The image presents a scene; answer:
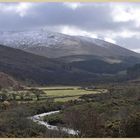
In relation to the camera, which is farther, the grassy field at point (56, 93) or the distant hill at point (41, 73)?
the distant hill at point (41, 73)

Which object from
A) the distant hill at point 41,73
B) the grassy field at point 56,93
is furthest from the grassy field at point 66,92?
the distant hill at point 41,73

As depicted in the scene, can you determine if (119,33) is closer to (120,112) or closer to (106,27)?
(106,27)

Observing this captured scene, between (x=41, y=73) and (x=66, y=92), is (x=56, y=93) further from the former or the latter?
(x=41, y=73)

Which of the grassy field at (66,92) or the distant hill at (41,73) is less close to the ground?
the distant hill at (41,73)

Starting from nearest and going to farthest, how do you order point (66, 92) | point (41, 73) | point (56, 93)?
point (56, 93) < point (66, 92) < point (41, 73)

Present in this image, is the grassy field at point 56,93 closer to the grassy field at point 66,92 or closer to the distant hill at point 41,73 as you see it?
the grassy field at point 66,92

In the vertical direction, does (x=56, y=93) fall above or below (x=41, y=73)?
below

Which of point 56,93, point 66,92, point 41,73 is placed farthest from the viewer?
point 41,73

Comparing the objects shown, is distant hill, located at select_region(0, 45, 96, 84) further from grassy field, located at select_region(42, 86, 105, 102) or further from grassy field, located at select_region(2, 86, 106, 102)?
grassy field, located at select_region(2, 86, 106, 102)

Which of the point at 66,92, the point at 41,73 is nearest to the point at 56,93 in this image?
the point at 66,92

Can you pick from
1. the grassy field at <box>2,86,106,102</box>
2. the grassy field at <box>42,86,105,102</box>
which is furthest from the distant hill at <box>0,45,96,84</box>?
the grassy field at <box>2,86,106,102</box>

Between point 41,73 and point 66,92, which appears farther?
point 41,73
